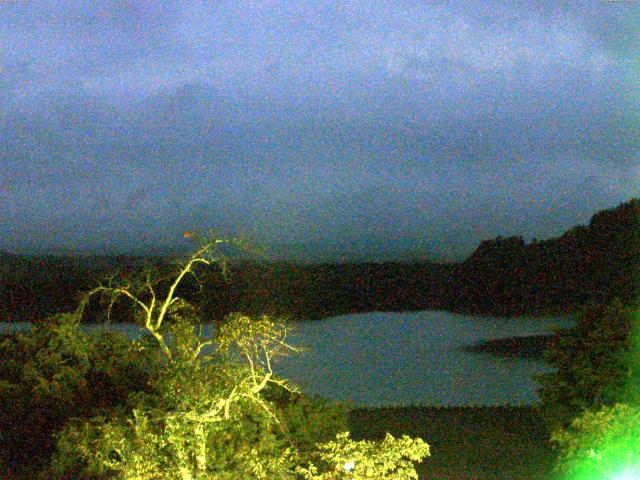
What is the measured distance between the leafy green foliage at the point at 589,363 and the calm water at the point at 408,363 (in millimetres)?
3438

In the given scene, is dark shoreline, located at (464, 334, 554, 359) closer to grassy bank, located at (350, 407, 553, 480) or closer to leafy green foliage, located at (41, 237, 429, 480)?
grassy bank, located at (350, 407, 553, 480)

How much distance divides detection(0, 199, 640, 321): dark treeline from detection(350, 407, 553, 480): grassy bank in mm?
8357

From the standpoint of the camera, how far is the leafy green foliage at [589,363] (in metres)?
9.46

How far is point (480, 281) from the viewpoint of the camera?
29.4 m

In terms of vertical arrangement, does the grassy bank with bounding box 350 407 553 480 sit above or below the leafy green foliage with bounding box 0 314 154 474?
below

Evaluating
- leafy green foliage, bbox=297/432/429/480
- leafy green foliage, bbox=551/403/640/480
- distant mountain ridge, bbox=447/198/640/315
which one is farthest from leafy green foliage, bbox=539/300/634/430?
distant mountain ridge, bbox=447/198/640/315

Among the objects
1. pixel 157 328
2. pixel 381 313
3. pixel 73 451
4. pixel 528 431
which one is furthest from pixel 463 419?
pixel 381 313

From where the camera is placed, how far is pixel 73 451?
7922mm

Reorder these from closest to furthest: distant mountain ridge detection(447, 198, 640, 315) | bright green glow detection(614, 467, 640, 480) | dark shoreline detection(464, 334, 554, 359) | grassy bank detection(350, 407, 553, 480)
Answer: bright green glow detection(614, 467, 640, 480) < grassy bank detection(350, 407, 553, 480) < dark shoreline detection(464, 334, 554, 359) < distant mountain ridge detection(447, 198, 640, 315)

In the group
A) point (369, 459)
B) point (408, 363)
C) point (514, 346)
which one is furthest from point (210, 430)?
point (514, 346)

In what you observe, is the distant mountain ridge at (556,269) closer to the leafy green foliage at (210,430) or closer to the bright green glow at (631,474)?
the bright green glow at (631,474)

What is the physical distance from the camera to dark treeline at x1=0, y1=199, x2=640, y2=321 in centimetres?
2206

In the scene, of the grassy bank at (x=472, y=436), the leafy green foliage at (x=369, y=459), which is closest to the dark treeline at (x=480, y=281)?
the grassy bank at (x=472, y=436)

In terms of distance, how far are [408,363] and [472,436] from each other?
799 cm
